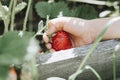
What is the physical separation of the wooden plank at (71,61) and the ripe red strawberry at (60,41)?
128mm

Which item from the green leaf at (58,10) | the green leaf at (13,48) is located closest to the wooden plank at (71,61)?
the green leaf at (58,10)

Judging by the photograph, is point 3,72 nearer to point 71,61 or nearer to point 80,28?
point 71,61

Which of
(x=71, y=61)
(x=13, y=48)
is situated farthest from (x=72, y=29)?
(x=13, y=48)

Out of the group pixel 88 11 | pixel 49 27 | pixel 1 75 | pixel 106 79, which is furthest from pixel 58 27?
pixel 1 75

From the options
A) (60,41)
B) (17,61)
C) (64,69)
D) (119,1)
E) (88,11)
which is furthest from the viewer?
(119,1)

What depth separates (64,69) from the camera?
1.24 meters

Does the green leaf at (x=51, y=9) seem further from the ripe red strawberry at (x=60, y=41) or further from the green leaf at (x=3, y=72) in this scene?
the green leaf at (x=3, y=72)

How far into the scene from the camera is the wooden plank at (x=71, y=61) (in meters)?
1.23

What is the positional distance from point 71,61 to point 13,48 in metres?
0.63

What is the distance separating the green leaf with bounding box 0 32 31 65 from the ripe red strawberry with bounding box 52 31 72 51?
0.74 metres

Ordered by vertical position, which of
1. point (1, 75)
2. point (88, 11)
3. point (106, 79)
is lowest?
point (1, 75)

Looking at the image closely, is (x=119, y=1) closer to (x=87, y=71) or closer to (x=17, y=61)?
(x=87, y=71)

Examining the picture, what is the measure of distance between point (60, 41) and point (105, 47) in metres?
0.18

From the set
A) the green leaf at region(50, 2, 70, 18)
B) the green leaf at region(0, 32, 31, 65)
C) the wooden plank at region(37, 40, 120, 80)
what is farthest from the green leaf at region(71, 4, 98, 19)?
the green leaf at region(0, 32, 31, 65)
